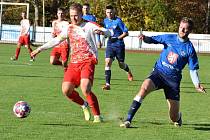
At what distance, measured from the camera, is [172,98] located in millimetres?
8891

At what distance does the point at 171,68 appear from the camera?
348 inches

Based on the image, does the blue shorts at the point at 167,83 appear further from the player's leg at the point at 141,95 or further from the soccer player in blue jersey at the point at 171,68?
the player's leg at the point at 141,95

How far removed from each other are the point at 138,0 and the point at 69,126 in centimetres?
4587

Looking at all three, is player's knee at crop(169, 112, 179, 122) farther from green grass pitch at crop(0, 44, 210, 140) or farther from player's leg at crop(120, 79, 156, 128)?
player's leg at crop(120, 79, 156, 128)

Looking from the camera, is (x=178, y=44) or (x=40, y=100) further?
(x=40, y=100)

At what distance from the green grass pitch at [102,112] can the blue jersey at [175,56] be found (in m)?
0.91

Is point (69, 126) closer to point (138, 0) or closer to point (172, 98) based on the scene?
point (172, 98)

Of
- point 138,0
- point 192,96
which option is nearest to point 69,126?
point 192,96

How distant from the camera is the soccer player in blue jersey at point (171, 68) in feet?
28.6

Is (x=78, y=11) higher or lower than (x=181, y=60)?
higher

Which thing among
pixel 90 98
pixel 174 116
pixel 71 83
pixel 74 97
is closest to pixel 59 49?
pixel 74 97

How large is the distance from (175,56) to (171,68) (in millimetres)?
202

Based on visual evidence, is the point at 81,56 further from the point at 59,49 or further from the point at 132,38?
the point at 132,38

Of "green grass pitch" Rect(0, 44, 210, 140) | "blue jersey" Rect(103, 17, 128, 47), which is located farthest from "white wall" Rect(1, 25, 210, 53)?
"blue jersey" Rect(103, 17, 128, 47)
